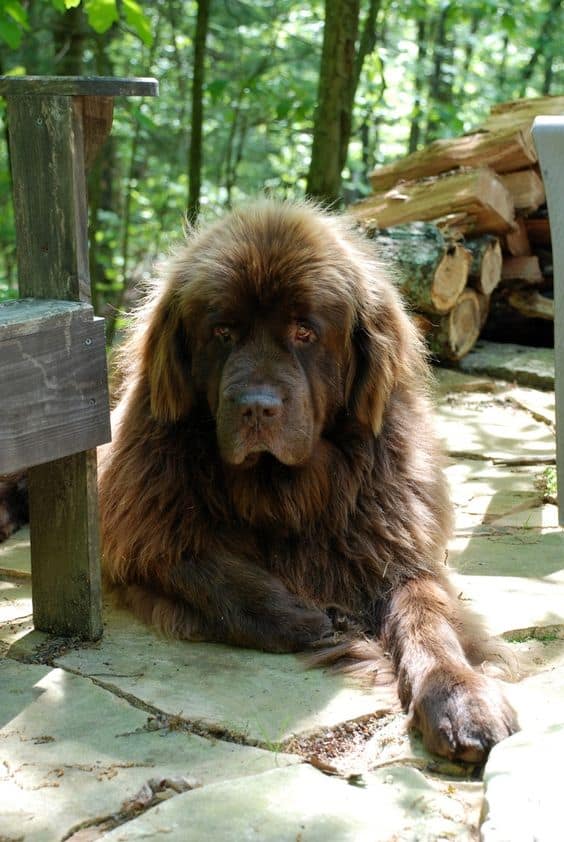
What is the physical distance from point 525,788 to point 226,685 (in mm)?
1199

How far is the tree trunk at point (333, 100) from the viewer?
825cm

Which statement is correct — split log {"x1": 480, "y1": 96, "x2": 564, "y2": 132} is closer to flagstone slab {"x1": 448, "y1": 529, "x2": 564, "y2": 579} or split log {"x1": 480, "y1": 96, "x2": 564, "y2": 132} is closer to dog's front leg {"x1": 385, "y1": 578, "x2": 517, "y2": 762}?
flagstone slab {"x1": 448, "y1": 529, "x2": 564, "y2": 579}

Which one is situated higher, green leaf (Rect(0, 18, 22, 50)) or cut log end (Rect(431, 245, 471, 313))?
green leaf (Rect(0, 18, 22, 50))

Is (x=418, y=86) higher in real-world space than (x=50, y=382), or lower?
higher

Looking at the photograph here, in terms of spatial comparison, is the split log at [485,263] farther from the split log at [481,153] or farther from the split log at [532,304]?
the split log at [481,153]

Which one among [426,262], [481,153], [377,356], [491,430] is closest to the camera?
[377,356]

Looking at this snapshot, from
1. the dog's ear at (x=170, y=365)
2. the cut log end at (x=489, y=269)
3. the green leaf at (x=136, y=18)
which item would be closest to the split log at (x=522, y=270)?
the cut log end at (x=489, y=269)

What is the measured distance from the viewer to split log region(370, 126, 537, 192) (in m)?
8.28

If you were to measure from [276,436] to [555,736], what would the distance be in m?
1.47

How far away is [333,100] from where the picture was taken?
27.7 feet

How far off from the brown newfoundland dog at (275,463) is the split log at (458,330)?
3710 mm

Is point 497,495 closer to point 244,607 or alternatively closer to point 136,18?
point 244,607

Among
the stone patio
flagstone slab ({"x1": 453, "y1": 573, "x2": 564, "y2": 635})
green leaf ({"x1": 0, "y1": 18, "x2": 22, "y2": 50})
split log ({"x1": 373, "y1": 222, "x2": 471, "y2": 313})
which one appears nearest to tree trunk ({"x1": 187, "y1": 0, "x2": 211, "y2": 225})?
split log ({"x1": 373, "y1": 222, "x2": 471, "y2": 313})

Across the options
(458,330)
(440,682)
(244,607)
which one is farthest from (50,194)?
(458,330)
